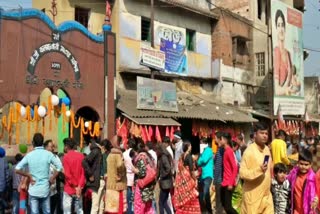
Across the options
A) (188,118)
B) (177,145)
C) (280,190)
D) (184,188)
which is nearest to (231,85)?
(188,118)

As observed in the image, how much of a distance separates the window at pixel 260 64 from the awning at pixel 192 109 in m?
4.36

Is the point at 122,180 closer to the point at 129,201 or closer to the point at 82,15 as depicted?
Answer: the point at 129,201

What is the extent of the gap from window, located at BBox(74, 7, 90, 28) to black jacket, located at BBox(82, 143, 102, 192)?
9731 mm

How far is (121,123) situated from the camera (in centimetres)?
1681

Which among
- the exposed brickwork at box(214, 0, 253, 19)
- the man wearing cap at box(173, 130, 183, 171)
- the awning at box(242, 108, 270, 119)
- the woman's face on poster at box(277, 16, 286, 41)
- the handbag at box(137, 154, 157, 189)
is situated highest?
the exposed brickwork at box(214, 0, 253, 19)

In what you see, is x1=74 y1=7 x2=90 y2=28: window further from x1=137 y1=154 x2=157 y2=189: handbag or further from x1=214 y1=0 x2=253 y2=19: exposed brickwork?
x1=137 y1=154 x2=157 y2=189: handbag

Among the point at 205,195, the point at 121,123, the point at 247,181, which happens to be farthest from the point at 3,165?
the point at 121,123

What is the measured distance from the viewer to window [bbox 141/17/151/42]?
20.4 metres

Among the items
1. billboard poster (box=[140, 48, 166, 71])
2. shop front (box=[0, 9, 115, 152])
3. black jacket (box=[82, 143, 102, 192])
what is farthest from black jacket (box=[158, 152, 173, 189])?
billboard poster (box=[140, 48, 166, 71])

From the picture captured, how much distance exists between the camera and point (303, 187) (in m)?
6.64

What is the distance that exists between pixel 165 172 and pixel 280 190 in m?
3.11

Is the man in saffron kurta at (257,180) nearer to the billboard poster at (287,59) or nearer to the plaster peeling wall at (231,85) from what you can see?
the plaster peeling wall at (231,85)

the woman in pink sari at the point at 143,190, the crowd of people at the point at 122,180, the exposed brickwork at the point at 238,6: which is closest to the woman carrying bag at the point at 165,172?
the crowd of people at the point at 122,180

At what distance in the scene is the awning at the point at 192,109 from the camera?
1724 cm
